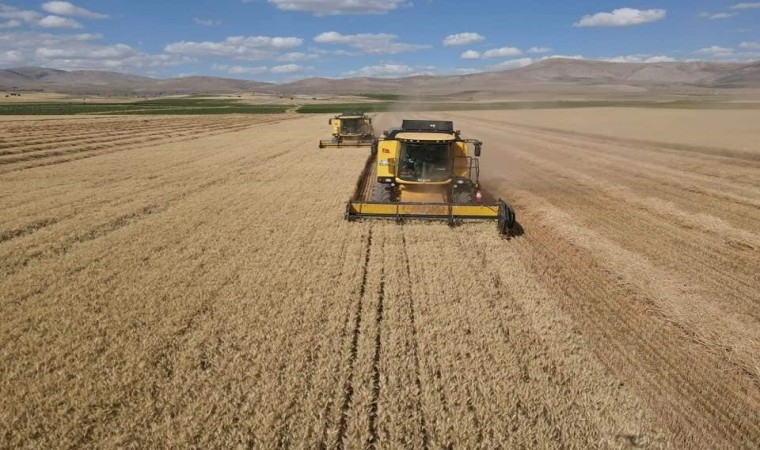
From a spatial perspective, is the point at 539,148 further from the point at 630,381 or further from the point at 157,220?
the point at 630,381

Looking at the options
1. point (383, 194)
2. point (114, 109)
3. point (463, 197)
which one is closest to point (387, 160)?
point (383, 194)

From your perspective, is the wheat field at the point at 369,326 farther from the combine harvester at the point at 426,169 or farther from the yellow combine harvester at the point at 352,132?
the yellow combine harvester at the point at 352,132

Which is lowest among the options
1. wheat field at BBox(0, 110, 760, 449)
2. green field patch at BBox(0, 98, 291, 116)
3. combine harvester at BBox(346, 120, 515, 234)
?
wheat field at BBox(0, 110, 760, 449)

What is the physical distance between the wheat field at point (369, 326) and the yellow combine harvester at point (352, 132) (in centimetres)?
1485

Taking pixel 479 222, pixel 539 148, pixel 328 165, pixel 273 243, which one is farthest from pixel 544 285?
pixel 539 148

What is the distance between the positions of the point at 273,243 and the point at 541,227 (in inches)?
247

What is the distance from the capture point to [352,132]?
28.5m

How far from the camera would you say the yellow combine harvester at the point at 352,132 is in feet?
91.9

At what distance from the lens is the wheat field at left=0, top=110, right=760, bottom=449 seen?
4441mm

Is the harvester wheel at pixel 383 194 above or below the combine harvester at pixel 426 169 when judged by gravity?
below

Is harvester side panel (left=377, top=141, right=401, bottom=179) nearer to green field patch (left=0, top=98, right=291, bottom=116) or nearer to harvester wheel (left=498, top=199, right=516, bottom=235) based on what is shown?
harvester wheel (left=498, top=199, right=516, bottom=235)

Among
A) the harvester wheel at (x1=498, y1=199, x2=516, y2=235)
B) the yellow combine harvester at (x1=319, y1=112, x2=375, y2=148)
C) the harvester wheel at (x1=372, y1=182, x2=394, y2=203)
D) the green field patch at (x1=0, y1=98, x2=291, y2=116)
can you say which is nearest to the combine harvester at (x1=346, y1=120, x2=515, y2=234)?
the harvester wheel at (x1=372, y1=182, x2=394, y2=203)

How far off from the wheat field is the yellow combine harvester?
48.7ft

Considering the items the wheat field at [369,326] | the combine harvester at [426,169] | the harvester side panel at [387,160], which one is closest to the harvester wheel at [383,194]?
the combine harvester at [426,169]
